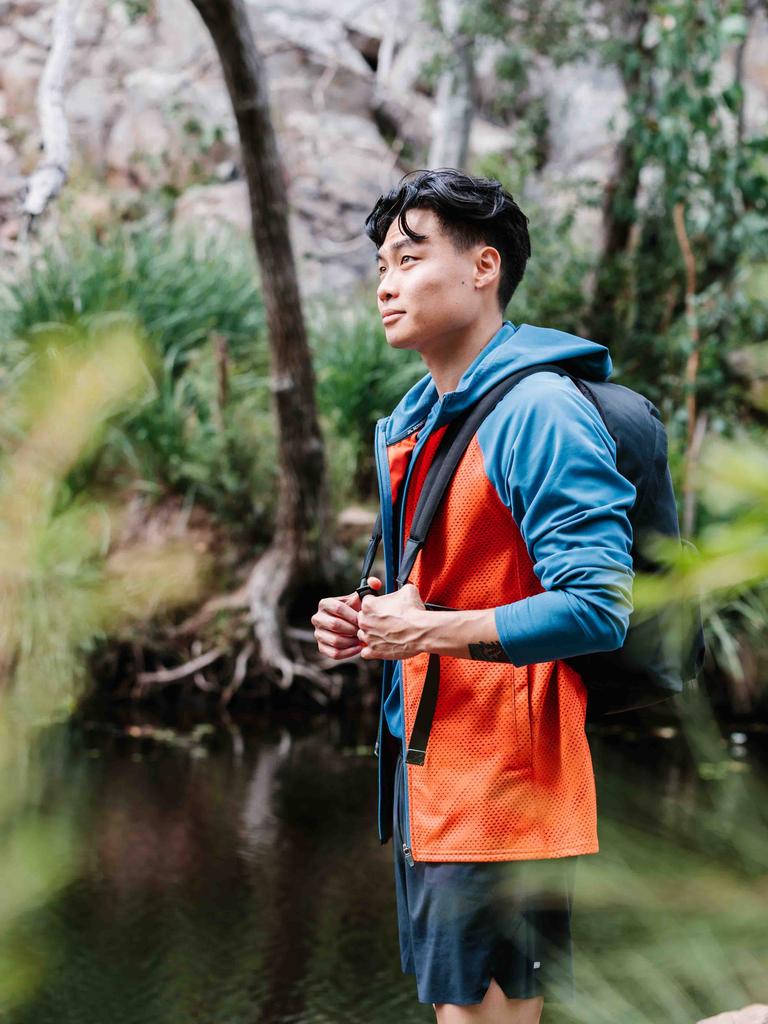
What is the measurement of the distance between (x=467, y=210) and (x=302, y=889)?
8.59 ft

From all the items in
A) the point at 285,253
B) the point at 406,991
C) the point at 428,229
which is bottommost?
the point at 406,991

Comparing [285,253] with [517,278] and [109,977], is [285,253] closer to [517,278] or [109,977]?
[109,977]

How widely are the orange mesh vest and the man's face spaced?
19 centimetres

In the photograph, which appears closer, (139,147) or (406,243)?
(406,243)

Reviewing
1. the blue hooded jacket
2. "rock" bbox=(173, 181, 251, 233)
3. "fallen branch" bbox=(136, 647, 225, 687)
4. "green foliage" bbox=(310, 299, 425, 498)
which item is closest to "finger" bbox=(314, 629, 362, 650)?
the blue hooded jacket

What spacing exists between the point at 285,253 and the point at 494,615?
171 inches

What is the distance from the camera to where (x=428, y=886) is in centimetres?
152

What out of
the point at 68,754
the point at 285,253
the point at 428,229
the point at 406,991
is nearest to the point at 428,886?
the point at 428,229

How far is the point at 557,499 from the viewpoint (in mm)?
1362

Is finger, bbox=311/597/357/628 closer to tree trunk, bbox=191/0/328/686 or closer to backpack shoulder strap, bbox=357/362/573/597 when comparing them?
backpack shoulder strap, bbox=357/362/573/597

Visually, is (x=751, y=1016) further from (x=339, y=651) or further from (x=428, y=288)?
(x=428, y=288)

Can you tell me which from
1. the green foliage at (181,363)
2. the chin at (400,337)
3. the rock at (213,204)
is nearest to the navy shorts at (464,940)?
the chin at (400,337)

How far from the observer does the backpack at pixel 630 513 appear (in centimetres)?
139

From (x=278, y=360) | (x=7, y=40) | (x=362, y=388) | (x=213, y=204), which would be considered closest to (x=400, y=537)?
(x=278, y=360)
